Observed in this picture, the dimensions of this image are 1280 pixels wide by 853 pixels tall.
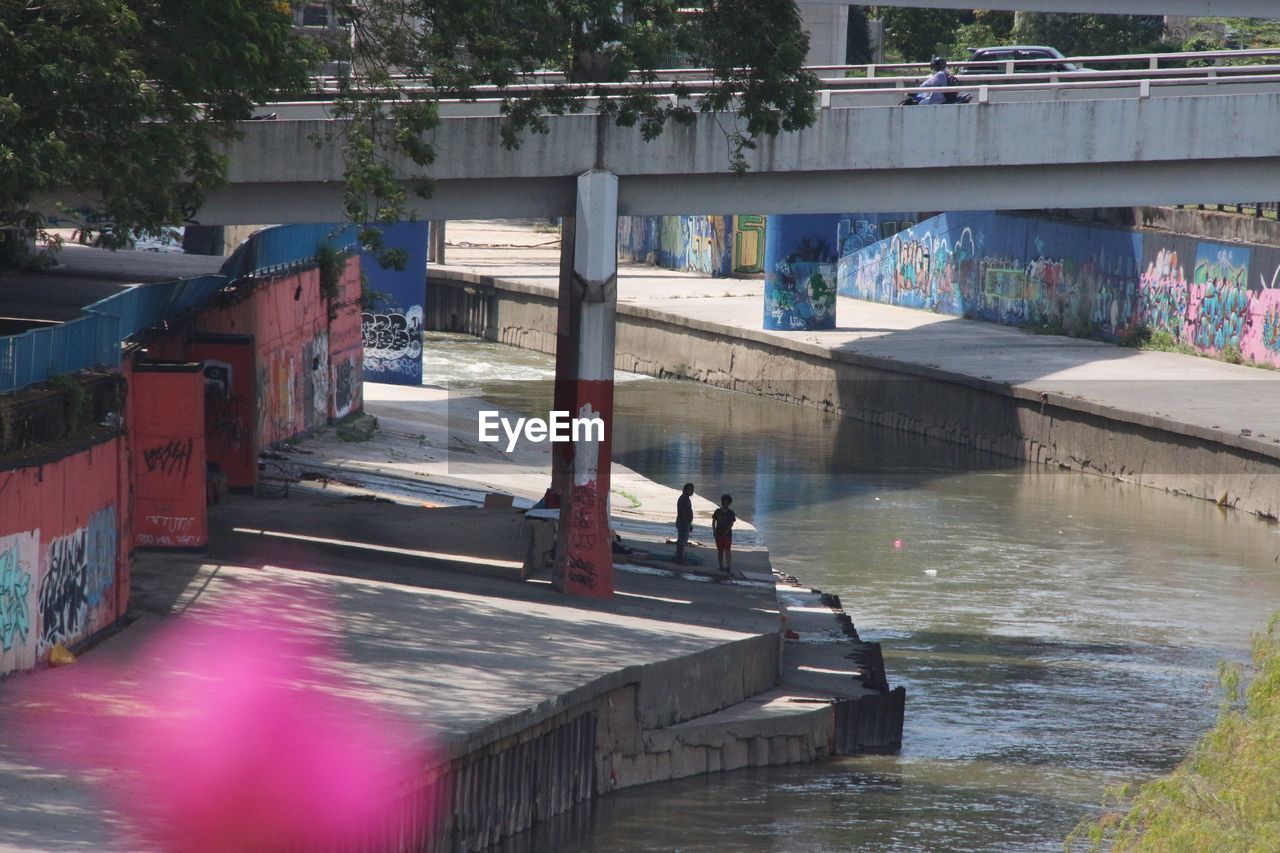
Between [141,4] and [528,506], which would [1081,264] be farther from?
[141,4]

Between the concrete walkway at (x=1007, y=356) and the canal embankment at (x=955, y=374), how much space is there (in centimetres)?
5

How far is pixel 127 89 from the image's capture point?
1608 cm

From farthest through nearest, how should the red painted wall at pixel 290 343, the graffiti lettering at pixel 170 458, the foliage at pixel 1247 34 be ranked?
the foliage at pixel 1247 34, the red painted wall at pixel 290 343, the graffiti lettering at pixel 170 458

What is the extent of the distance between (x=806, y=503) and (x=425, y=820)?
1989cm

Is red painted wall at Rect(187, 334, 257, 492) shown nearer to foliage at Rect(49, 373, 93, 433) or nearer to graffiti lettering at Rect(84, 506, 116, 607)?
graffiti lettering at Rect(84, 506, 116, 607)

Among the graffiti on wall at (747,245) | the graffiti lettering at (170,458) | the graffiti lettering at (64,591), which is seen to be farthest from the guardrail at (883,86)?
the graffiti on wall at (747,245)

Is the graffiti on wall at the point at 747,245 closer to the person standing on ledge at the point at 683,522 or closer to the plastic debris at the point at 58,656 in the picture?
the person standing on ledge at the point at 683,522

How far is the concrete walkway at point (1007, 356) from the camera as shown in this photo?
116 ft

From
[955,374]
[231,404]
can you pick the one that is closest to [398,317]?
[955,374]

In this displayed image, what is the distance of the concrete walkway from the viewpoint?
35.2 m

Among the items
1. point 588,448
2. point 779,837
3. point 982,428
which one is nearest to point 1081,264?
point 982,428

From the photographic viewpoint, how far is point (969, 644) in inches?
949

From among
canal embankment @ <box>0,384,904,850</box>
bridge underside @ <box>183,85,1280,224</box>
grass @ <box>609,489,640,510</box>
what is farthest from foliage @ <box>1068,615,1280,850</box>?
grass @ <box>609,489,640,510</box>

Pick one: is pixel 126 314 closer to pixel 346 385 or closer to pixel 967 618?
pixel 967 618
